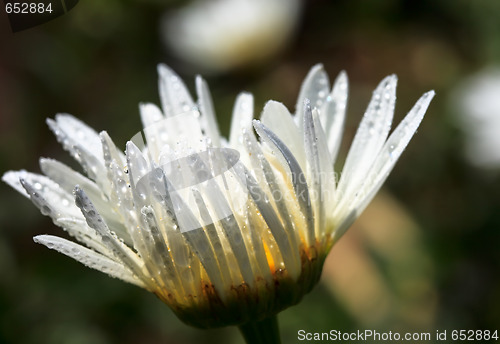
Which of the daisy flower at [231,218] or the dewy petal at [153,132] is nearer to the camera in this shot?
the daisy flower at [231,218]

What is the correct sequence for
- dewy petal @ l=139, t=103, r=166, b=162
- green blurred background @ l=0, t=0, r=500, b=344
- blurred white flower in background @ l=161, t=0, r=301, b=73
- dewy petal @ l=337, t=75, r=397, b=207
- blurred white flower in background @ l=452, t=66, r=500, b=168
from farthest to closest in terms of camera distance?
1. blurred white flower in background @ l=161, t=0, r=301, b=73
2. blurred white flower in background @ l=452, t=66, r=500, b=168
3. green blurred background @ l=0, t=0, r=500, b=344
4. dewy petal @ l=139, t=103, r=166, b=162
5. dewy petal @ l=337, t=75, r=397, b=207

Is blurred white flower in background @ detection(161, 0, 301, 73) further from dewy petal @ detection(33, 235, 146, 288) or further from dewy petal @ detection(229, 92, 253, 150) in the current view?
dewy petal @ detection(33, 235, 146, 288)

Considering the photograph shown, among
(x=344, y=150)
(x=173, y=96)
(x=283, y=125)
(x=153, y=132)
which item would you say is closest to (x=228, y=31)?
(x=344, y=150)

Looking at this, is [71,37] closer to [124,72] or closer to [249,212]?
[124,72]

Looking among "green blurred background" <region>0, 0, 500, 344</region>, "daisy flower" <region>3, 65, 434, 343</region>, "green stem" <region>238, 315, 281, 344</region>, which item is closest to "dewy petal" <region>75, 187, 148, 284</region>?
"daisy flower" <region>3, 65, 434, 343</region>

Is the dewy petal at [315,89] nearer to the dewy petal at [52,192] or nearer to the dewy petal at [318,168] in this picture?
the dewy petal at [318,168]

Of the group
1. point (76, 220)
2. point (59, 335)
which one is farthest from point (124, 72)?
point (76, 220)

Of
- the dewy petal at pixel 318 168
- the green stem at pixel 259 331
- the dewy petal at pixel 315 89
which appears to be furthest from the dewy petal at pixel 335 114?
the green stem at pixel 259 331
